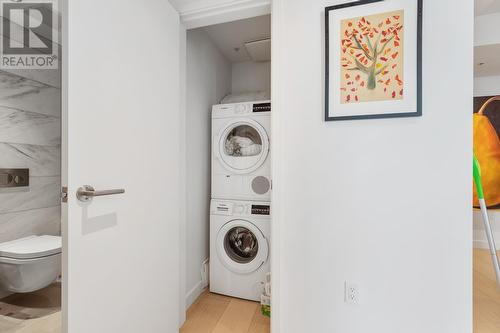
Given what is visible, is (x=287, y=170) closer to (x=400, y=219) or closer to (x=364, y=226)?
(x=364, y=226)

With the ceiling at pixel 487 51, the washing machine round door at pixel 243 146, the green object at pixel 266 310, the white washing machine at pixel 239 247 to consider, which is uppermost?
the ceiling at pixel 487 51

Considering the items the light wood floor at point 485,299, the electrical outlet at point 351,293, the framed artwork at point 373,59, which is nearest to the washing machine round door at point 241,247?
the electrical outlet at point 351,293

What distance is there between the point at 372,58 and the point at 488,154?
267 cm

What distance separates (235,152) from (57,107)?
1.69m

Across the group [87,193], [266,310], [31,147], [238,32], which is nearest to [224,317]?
[266,310]

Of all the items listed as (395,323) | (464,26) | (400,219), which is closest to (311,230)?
(400,219)

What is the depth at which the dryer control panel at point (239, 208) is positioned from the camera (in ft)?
6.36

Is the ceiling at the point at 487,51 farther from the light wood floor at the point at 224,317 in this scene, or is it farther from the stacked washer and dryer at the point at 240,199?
the light wood floor at the point at 224,317

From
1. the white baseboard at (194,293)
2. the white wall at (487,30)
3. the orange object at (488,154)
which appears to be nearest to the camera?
the white baseboard at (194,293)

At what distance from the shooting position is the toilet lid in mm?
1579

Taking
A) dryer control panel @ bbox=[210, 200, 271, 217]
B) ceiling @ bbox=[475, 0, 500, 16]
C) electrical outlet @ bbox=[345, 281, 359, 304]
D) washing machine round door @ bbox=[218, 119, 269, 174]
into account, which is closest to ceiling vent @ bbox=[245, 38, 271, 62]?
washing machine round door @ bbox=[218, 119, 269, 174]

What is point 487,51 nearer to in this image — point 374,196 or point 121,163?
point 374,196

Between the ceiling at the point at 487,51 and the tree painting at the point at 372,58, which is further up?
the ceiling at the point at 487,51

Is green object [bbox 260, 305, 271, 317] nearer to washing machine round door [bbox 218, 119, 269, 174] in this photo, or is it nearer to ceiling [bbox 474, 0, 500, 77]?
washing machine round door [bbox 218, 119, 269, 174]
